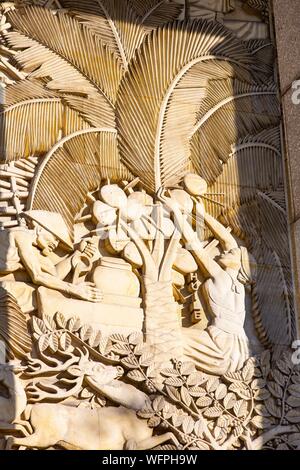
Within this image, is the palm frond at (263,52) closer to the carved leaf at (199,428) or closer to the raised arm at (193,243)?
the raised arm at (193,243)

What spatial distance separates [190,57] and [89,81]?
2.52 feet

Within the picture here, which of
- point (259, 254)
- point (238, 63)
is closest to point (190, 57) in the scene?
point (238, 63)

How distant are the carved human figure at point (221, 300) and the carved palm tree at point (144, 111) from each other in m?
0.13

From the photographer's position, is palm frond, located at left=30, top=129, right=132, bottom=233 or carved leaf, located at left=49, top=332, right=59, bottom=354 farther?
palm frond, located at left=30, top=129, right=132, bottom=233

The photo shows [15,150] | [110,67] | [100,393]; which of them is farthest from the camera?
[110,67]

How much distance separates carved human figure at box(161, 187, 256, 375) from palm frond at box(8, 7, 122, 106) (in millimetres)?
877

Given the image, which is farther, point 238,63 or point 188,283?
point 238,63

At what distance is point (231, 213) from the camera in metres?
7.36

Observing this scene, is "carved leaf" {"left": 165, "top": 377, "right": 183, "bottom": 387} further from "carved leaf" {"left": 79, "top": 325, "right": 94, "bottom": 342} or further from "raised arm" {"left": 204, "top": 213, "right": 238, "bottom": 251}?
"raised arm" {"left": 204, "top": 213, "right": 238, "bottom": 251}

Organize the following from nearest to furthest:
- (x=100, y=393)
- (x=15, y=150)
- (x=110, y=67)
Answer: (x=100, y=393)
(x=15, y=150)
(x=110, y=67)

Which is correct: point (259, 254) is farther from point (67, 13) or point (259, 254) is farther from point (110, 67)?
point (67, 13)

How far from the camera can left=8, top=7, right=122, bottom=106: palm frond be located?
7223mm

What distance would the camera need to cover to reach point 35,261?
6.61 metres

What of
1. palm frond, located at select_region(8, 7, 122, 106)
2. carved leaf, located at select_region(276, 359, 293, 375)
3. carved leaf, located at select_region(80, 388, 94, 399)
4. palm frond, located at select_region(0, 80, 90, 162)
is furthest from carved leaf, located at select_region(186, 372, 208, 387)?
palm frond, located at select_region(8, 7, 122, 106)
